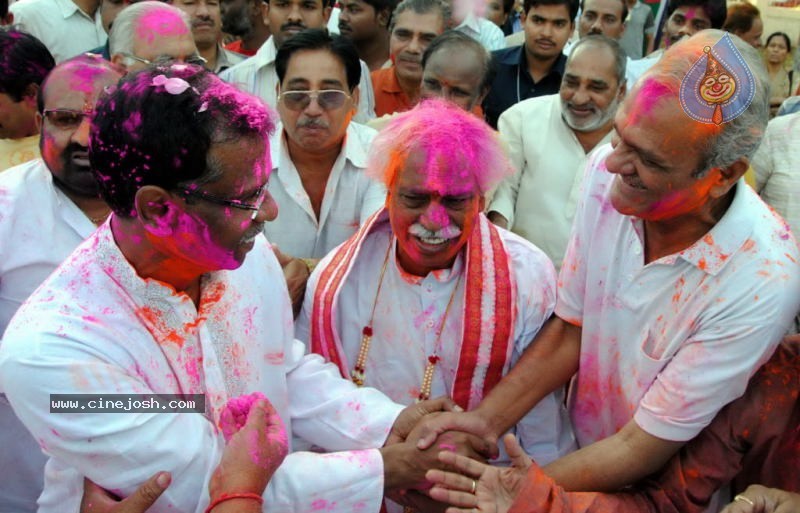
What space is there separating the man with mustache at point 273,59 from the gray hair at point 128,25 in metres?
0.79

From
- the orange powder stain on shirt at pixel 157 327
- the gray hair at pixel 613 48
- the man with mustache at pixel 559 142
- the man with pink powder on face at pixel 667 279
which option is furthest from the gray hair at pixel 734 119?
the gray hair at pixel 613 48

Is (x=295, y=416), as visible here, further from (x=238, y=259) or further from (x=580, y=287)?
(x=580, y=287)

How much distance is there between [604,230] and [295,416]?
1331mm

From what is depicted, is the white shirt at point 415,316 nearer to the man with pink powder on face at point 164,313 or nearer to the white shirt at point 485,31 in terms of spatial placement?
the man with pink powder on face at point 164,313

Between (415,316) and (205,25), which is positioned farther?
(205,25)

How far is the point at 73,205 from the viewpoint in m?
3.21

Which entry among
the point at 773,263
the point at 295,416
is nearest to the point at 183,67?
the point at 295,416

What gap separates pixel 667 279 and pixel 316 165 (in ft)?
6.63

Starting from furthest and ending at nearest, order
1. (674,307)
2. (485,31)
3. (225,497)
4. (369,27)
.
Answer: (485,31) → (369,27) → (674,307) → (225,497)

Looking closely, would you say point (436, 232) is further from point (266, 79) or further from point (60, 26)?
point (60, 26)

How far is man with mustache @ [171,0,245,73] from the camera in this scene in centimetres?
580

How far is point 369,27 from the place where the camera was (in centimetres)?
637

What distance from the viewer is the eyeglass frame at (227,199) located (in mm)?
2324

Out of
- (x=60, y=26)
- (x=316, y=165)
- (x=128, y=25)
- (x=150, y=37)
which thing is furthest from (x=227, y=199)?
(x=60, y=26)
